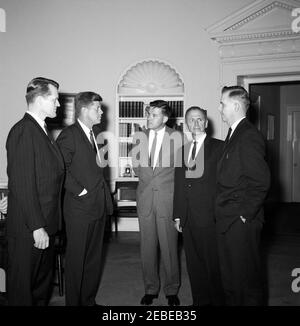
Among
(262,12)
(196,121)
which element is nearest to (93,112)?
(196,121)

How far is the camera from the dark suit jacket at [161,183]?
3143mm

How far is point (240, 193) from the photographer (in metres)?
2.35

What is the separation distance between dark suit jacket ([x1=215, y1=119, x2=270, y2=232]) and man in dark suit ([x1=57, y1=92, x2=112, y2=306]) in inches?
36.2

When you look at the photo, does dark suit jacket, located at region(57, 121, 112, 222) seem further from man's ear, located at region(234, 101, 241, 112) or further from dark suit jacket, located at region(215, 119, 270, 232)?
man's ear, located at region(234, 101, 241, 112)

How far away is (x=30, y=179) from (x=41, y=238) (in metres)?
0.36

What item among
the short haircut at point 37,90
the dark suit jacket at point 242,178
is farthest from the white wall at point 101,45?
the short haircut at point 37,90

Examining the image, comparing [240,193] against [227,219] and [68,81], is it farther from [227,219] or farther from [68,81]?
[68,81]

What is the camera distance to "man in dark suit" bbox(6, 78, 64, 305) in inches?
85.7

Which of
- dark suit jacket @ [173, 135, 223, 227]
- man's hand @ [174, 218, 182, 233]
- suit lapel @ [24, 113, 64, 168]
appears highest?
suit lapel @ [24, 113, 64, 168]

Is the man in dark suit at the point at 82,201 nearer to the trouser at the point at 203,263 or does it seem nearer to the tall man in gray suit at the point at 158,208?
the tall man in gray suit at the point at 158,208

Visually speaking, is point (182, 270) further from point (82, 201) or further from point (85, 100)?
point (85, 100)

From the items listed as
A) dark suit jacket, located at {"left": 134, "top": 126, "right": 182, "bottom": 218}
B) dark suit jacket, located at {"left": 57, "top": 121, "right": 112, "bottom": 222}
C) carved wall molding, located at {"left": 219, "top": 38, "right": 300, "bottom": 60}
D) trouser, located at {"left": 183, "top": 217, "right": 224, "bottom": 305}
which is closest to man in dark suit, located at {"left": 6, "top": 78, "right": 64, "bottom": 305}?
dark suit jacket, located at {"left": 57, "top": 121, "right": 112, "bottom": 222}
